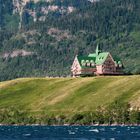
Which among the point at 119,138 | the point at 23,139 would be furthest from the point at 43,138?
the point at 119,138

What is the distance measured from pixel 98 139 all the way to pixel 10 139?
66.0 ft

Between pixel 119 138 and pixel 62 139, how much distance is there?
13.0 meters

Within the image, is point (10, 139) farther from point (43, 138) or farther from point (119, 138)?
point (119, 138)

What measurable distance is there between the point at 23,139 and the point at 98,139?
56.4 feet

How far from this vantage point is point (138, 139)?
143 metres

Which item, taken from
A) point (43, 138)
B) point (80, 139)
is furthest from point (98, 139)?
point (43, 138)

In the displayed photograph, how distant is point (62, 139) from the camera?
14562cm

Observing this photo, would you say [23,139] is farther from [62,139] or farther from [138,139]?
[138,139]

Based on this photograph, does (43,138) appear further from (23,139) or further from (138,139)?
(138,139)

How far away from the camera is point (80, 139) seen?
5778 inches

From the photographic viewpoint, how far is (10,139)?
491 ft

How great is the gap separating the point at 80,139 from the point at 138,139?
13.0 m

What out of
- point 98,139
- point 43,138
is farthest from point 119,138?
point 43,138

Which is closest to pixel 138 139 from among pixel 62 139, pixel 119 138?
pixel 119 138
